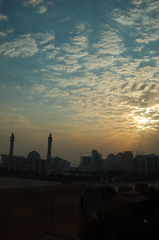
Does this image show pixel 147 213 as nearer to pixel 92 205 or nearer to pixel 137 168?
pixel 92 205

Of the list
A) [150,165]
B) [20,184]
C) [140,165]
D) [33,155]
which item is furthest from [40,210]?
[140,165]

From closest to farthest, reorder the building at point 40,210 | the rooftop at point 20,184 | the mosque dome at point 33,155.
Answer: the building at point 40,210, the rooftop at point 20,184, the mosque dome at point 33,155

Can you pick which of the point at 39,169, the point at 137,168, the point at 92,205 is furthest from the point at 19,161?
the point at 137,168

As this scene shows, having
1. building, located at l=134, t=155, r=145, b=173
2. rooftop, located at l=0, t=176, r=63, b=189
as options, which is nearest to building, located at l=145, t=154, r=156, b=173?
building, located at l=134, t=155, r=145, b=173

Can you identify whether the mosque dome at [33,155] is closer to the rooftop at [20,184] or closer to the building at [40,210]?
the rooftop at [20,184]

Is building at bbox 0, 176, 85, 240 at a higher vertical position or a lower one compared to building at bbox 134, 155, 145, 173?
higher

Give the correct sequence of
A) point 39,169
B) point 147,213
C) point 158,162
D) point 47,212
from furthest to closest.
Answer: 1. point 158,162
2. point 39,169
3. point 147,213
4. point 47,212

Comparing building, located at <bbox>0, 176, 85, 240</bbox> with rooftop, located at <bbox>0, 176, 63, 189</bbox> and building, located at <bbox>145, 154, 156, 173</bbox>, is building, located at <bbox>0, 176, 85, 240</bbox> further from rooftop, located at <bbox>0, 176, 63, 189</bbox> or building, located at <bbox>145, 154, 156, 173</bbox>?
building, located at <bbox>145, 154, 156, 173</bbox>

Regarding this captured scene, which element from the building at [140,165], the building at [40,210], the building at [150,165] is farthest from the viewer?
the building at [140,165]

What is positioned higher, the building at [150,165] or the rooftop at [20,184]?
the rooftop at [20,184]

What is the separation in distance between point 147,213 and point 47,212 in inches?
676

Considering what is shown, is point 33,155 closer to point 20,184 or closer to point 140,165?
point 20,184

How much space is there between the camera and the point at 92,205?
20.5 metres

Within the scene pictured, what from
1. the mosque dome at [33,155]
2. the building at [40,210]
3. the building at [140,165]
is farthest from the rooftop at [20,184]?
the building at [140,165]
